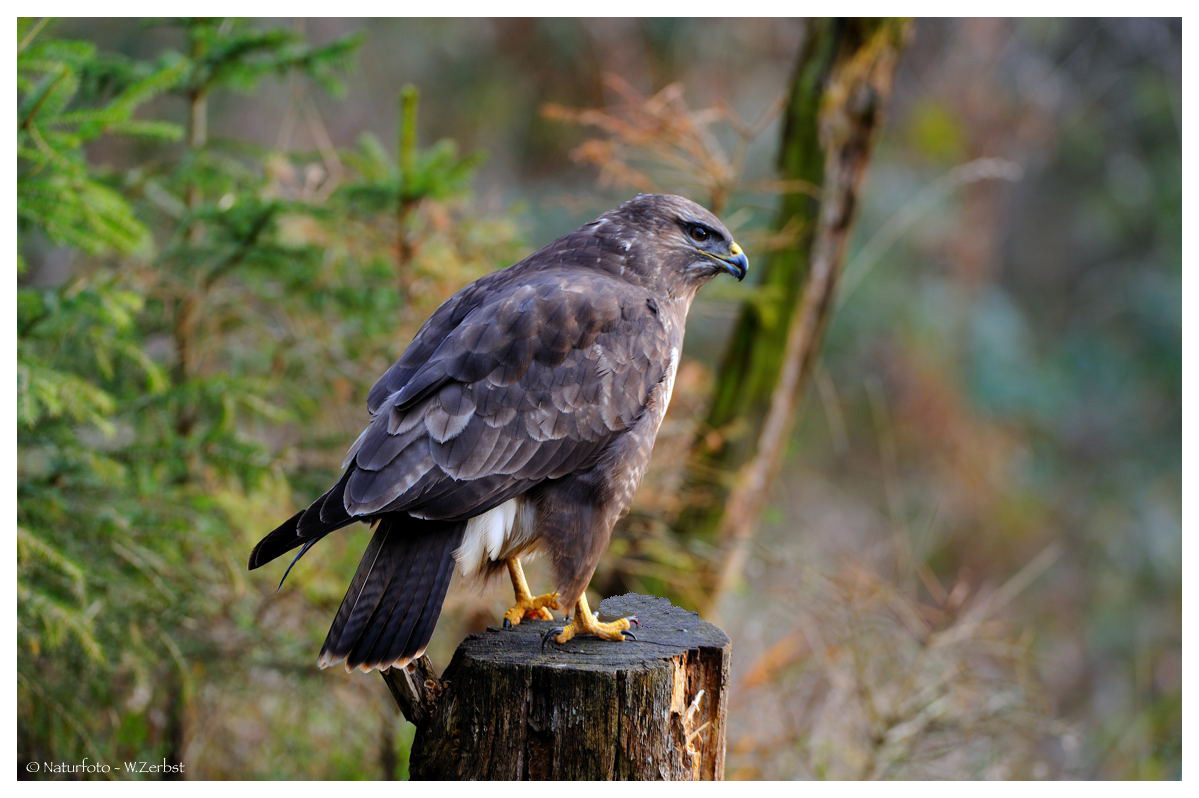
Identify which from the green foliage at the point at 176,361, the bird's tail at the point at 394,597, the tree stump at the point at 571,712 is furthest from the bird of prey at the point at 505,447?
the green foliage at the point at 176,361

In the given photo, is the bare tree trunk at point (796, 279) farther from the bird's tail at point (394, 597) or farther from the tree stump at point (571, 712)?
the bird's tail at point (394, 597)

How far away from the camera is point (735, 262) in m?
3.53

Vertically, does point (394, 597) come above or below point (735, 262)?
Answer: below

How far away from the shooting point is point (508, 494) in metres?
3.03

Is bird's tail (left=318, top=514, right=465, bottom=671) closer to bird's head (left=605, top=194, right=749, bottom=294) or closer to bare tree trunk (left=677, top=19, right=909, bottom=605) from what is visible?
bird's head (left=605, top=194, right=749, bottom=294)

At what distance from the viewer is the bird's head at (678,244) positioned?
11.6 feet

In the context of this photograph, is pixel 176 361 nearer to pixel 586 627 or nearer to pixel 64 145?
pixel 64 145

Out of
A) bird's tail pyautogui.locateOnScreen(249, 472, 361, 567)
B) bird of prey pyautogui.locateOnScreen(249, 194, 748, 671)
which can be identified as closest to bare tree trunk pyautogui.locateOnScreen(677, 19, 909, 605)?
bird of prey pyautogui.locateOnScreen(249, 194, 748, 671)

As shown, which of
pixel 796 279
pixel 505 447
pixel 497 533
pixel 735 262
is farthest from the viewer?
pixel 796 279

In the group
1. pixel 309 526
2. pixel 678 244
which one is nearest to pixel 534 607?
pixel 309 526

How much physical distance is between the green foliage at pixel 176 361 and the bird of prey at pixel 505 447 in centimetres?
114

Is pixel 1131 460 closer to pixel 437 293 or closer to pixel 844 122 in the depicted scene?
pixel 844 122

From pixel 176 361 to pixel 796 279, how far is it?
287 centimetres
